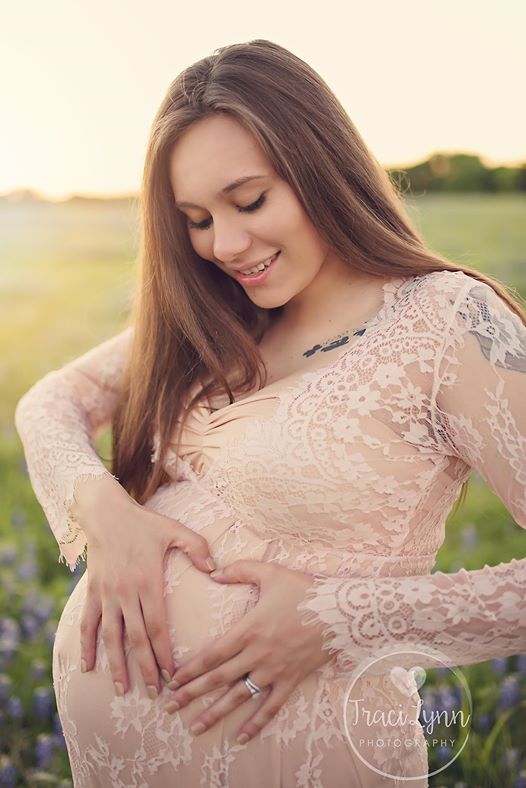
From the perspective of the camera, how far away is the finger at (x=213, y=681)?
1.47m

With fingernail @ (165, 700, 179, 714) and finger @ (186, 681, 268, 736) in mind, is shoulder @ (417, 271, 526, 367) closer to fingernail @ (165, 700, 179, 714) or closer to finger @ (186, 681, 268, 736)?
finger @ (186, 681, 268, 736)

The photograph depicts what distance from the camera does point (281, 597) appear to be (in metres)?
1.47

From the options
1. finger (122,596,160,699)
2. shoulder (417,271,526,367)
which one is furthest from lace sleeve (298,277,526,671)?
finger (122,596,160,699)

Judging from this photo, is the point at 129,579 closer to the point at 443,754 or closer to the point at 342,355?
the point at 342,355

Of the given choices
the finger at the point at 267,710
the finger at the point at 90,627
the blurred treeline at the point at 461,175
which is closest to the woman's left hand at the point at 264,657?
the finger at the point at 267,710

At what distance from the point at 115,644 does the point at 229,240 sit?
2.93ft

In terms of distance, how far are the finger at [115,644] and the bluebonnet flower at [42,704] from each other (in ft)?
3.12

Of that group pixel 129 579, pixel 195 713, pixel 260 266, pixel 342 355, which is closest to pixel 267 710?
pixel 195 713

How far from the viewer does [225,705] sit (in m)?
1.48

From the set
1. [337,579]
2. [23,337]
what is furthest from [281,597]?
[23,337]

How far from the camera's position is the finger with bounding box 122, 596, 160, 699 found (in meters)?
1.55

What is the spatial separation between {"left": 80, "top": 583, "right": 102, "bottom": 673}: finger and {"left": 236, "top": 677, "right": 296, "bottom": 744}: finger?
1.22 ft

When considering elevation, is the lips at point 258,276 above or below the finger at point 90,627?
above

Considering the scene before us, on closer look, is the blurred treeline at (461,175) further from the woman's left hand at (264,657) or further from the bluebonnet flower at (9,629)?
the woman's left hand at (264,657)
